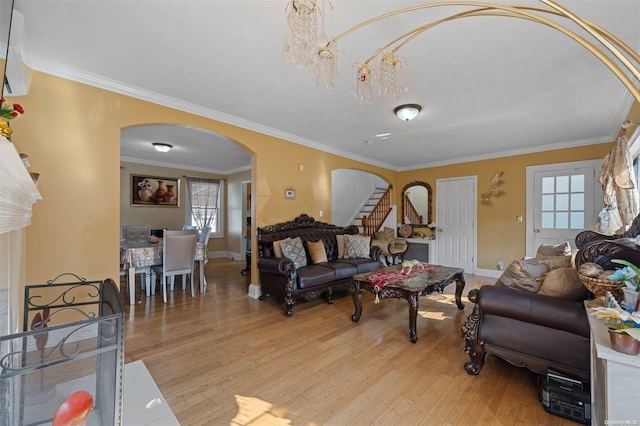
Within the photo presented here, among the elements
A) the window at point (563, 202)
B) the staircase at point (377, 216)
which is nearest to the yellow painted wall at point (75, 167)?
the staircase at point (377, 216)

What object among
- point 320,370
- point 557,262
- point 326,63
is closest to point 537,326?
point 557,262

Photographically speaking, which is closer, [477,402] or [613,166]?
[477,402]

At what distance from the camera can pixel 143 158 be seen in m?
6.40

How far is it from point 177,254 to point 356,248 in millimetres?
2849

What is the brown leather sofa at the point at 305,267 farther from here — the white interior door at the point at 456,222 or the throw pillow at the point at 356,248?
the white interior door at the point at 456,222

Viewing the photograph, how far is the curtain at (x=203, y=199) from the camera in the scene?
727 centimetres

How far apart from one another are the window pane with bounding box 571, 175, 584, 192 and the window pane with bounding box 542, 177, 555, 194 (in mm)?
274

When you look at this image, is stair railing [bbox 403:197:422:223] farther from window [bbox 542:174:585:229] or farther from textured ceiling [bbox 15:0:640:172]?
textured ceiling [bbox 15:0:640:172]

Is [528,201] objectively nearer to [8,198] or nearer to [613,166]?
[613,166]

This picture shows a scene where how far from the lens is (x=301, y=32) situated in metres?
1.34

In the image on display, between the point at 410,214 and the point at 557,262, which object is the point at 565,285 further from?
the point at 410,214

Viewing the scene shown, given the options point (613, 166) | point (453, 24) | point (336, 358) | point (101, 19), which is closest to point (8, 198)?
point (101, 19)

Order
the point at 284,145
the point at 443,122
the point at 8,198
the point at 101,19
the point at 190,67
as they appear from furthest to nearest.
Result: the point at 284,145, the point at 443,122, the point at 190,67, the point at 101,19, the point at 8,198

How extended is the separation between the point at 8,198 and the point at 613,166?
5373mm
